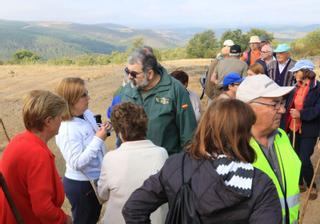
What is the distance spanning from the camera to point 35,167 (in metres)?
2.49

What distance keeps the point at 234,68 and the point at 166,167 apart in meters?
4.78

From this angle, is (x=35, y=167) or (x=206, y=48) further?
(x=206, y=48)

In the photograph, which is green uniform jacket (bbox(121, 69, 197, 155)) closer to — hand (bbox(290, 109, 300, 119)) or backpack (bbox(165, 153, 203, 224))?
backpack (bbox(165, 153, 203, 224))

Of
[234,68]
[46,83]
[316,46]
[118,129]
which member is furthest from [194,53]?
[118,129]

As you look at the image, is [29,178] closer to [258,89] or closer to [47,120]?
[47,120]

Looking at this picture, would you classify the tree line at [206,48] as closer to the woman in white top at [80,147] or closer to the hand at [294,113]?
the hand at [294,113]

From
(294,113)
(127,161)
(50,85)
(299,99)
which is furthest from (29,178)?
(50,85)

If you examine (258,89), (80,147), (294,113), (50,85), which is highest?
(258,89)

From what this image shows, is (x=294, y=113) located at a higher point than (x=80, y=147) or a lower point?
lower

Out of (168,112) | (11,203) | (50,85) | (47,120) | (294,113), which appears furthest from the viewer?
(50,85)

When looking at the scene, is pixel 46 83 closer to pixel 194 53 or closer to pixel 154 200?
pixel 154 200

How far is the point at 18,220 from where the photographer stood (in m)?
2.43

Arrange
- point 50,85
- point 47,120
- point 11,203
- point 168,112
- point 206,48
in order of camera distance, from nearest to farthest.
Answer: point 11,203 < point 47,120 < point 168,112 < point 50,85 < point 206,48

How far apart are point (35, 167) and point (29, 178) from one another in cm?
7
